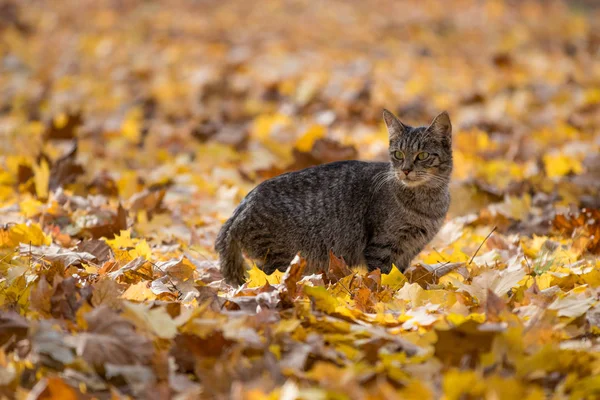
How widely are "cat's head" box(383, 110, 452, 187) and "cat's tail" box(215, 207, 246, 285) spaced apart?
1184 mm

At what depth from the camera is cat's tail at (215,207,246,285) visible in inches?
176

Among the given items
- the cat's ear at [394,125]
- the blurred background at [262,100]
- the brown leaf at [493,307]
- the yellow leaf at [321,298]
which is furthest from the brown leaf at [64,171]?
the brown leaf at [493,307]

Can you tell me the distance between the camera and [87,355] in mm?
2717

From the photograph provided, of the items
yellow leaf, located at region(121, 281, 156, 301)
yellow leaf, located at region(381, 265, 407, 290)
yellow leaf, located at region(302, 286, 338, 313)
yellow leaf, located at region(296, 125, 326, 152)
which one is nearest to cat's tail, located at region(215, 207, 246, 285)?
yellow leaf, located at region(381, 265, 407, 290)

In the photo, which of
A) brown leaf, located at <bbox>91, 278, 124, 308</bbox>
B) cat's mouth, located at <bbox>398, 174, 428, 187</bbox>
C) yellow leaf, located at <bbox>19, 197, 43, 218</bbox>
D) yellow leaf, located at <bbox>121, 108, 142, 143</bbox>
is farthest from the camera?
yellow leaf, located at <bbox>121, 108, 142, 143</bbox>

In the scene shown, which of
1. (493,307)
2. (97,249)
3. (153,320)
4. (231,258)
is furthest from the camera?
(231,258)

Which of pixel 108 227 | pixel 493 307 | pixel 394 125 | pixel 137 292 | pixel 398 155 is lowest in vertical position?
pixel 108 227

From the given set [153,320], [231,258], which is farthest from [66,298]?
[231,258]

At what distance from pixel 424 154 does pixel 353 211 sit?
60 cm

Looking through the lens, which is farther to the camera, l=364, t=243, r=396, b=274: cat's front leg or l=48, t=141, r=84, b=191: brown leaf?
l=48, t=141, r=84, b=191: brown leaf

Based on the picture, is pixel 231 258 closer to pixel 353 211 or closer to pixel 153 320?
pixel 353 211

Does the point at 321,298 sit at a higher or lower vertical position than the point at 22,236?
higher

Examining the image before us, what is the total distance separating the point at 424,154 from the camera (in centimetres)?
499

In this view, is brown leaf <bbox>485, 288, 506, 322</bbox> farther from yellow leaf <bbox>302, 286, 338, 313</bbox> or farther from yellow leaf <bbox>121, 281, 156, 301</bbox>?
yellow leaf <bbox>121, 281, 156, 301</bbox>
